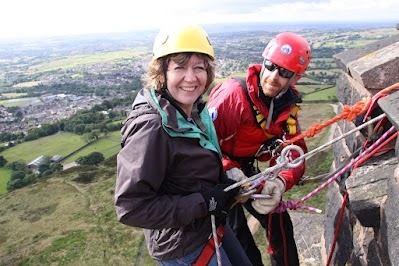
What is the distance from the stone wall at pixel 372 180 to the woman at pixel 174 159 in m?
1.04

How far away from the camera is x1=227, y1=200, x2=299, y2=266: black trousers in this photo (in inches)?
160

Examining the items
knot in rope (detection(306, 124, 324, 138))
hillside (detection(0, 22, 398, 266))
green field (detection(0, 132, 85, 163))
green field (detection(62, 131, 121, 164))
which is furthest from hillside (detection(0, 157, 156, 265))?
green field (detection(0, 132, 85, 163))

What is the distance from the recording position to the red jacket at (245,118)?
11.4 ft

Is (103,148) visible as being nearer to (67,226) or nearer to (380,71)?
(67,226)

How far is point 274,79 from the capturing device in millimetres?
3518

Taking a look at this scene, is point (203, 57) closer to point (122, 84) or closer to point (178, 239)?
point (178, 239)

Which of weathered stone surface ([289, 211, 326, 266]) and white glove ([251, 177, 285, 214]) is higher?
white glove ([251, 177, 285, 214])

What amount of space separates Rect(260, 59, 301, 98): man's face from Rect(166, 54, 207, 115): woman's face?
3.85 ft

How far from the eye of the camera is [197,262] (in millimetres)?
2691

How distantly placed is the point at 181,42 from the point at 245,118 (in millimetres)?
1317

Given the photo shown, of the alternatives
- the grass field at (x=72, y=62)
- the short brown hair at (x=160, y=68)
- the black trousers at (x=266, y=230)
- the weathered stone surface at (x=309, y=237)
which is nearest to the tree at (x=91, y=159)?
the weathered stone surface at (x=309, y=237)

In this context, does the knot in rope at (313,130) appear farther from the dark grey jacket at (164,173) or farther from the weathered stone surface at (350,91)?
the dark grey jacket at (164,173)

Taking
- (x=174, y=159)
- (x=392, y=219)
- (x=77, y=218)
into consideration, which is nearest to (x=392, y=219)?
(x=392, y=219)

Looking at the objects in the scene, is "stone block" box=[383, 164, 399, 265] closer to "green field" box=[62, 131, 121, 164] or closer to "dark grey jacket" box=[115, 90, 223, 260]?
"dark grey jacket" box=[115, 90, 223, 260]
